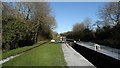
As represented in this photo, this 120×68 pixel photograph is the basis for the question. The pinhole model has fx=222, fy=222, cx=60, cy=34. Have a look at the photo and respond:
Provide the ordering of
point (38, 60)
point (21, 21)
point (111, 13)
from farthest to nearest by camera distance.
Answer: point (111, 13), point (21, 21), point (38, 60)

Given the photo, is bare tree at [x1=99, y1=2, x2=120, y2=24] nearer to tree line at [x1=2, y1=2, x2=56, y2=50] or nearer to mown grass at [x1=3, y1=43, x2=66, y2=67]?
tree line at [x1=2, y1=2, x2=56, y2=50]

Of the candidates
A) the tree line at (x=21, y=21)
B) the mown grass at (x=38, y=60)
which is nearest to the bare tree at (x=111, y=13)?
the tree line at (x=21, y=21)

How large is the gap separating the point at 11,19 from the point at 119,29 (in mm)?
18979

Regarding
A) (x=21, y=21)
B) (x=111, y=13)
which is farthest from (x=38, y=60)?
(x=111, y=13)

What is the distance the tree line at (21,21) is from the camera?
25.8 meters

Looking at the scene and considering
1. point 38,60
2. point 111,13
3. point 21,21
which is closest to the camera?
point 38,60

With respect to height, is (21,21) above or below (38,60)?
above

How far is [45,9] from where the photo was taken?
143 ft

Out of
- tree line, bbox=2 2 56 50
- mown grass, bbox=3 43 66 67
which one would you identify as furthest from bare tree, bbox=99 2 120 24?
mown grass, bbox=3 43 66 67

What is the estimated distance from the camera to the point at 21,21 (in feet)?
104

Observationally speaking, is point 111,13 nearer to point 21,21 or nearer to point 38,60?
point 21,21

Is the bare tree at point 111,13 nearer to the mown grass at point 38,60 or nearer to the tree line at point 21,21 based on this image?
the tree line at point 21,21

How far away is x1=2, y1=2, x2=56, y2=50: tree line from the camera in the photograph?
25.8 m

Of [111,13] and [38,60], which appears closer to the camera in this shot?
[38,60]
